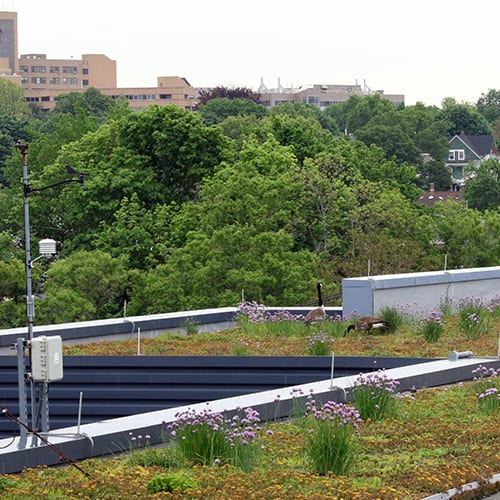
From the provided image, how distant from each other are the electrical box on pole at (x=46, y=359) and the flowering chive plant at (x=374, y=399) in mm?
3410

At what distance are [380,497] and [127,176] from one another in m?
42.1

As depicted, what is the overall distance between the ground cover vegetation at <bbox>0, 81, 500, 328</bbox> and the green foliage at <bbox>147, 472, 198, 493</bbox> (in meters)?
28.3

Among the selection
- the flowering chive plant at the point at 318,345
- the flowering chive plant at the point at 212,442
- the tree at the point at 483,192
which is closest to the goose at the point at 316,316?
the flowering chive plant at the point at 318,345

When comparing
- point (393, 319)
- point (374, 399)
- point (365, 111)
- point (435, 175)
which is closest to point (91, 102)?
point (365, 111)

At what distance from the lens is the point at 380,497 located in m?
10.6

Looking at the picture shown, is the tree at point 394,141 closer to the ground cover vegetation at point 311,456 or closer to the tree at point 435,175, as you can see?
the tree at point 435,175

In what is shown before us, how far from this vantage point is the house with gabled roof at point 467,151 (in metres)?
164

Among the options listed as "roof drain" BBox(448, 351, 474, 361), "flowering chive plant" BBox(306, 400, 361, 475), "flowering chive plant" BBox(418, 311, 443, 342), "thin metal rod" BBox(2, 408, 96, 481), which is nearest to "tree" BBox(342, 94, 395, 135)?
"flowering chive plant" BBox(418, 311, 443, 342)

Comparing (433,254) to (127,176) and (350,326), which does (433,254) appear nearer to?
(127,176)

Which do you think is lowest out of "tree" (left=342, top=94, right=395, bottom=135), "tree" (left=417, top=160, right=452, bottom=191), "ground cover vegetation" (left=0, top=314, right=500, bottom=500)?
"ground cover vegetation" (left=0, top=314, right=500, bottom=500)

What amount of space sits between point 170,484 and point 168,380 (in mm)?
8635

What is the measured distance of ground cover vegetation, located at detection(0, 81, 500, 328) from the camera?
41688 millimetres

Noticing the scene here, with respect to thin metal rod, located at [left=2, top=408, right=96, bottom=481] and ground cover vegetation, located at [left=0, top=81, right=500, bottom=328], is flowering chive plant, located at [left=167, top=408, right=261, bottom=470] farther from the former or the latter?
ground cover vegetation, located at [left=0, top=81, right=500, bottom=328]

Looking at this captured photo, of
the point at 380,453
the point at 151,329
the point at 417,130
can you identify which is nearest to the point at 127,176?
the point at 151,329
